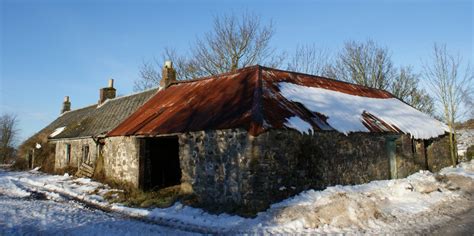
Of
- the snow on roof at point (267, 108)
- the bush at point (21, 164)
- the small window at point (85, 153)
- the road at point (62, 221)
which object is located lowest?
the road at point (62, 221)

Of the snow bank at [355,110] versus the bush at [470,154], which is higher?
the snow bank at [355,110]

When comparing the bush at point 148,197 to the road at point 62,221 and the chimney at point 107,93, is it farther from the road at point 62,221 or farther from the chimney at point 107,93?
the chimney at point 107,93

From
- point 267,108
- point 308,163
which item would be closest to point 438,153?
point 308,163

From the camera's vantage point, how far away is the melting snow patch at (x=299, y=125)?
1045 cm

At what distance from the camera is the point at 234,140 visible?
33.3ft

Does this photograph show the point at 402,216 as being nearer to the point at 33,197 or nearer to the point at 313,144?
the point at 313,144

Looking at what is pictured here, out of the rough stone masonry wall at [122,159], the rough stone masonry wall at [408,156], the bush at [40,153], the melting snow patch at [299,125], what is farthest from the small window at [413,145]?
the bush at [40,153]

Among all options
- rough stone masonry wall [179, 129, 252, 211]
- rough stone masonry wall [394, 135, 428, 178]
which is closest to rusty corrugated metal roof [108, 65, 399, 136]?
rough stone masonry wall [179, 129, 252, 211]

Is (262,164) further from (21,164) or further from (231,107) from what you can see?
(21,164)

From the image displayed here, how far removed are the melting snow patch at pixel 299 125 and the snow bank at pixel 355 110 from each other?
144 cm

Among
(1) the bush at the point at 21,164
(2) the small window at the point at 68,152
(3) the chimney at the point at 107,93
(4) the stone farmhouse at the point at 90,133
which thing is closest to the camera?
(4) the stone farmhouse at the point at 90,133

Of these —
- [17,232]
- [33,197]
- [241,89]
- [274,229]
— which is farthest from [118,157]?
[274,229]

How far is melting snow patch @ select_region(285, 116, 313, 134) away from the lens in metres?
10.5

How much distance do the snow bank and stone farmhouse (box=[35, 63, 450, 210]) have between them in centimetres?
7
